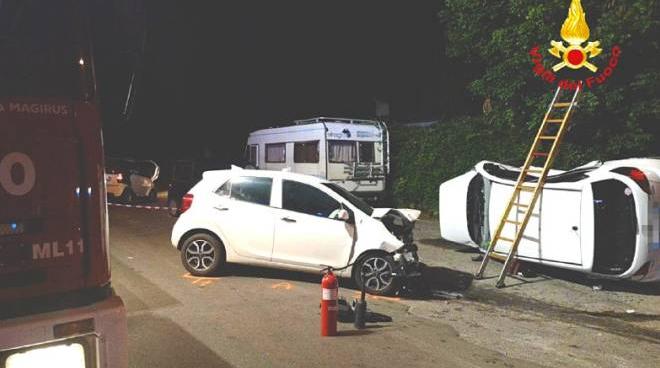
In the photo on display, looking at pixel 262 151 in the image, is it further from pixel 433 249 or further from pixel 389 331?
pixel 389 331

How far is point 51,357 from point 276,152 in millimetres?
16478

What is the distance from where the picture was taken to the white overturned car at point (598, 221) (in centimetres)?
783

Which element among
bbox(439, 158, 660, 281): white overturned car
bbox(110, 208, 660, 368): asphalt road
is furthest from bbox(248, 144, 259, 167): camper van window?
bbox(439, 158, 660, 281): white overturned car

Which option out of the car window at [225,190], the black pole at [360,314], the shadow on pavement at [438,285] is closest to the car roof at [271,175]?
the car window at [225,190]

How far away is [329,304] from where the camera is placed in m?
5.73

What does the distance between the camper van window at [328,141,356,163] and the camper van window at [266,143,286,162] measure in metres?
2.19

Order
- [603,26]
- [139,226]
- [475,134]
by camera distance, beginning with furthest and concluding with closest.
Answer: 1. [475,134]
2. [139,226]
3. [603,26]

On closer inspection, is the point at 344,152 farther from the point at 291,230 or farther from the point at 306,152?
the point at 291,230

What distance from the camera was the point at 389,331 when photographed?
20.0 feet

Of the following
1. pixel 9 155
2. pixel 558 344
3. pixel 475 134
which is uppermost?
pixel 475 134

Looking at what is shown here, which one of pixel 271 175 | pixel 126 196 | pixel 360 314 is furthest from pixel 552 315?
pixel 126 196

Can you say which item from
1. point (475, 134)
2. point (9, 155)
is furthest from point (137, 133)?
point (9, 155)

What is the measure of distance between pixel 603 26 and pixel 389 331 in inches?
320

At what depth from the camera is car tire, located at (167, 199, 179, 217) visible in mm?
15709
